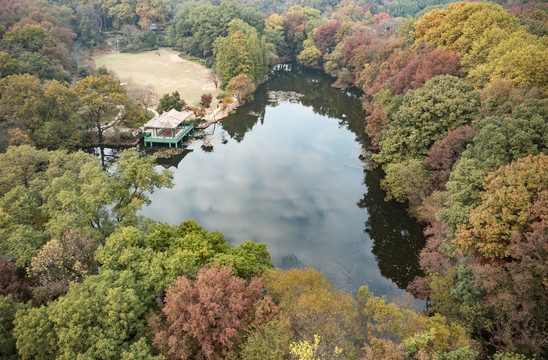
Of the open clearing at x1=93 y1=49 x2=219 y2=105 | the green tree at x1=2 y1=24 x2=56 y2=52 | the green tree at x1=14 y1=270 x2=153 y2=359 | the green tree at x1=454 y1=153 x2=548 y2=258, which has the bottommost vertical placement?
the open clearing at x1=93 y1=49 x2=219 y2=105

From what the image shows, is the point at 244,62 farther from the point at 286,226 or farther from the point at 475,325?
the point at 475,325

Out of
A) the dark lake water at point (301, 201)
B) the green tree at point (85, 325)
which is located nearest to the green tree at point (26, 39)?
the dark lake water at point (301, 201)

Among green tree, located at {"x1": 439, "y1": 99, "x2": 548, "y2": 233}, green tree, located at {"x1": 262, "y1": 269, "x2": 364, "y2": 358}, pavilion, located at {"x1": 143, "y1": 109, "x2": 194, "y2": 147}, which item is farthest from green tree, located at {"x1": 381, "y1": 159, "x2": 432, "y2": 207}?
pavilion, located at {"x1": 143, "y1": 109, "x2": 194, "y2": 147}

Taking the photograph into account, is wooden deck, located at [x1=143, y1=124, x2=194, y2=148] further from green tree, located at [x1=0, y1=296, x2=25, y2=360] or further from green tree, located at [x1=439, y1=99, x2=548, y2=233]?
green tree, located at [x1=439, y1=99, x2=548, y2=233]

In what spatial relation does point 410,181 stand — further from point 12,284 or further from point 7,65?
point 7,65

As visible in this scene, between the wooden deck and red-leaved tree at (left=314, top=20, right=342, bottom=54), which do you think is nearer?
the wooden deck

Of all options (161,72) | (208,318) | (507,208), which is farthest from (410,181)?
(161,72)

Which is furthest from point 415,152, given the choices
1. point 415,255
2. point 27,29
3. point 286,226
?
point 27,29
